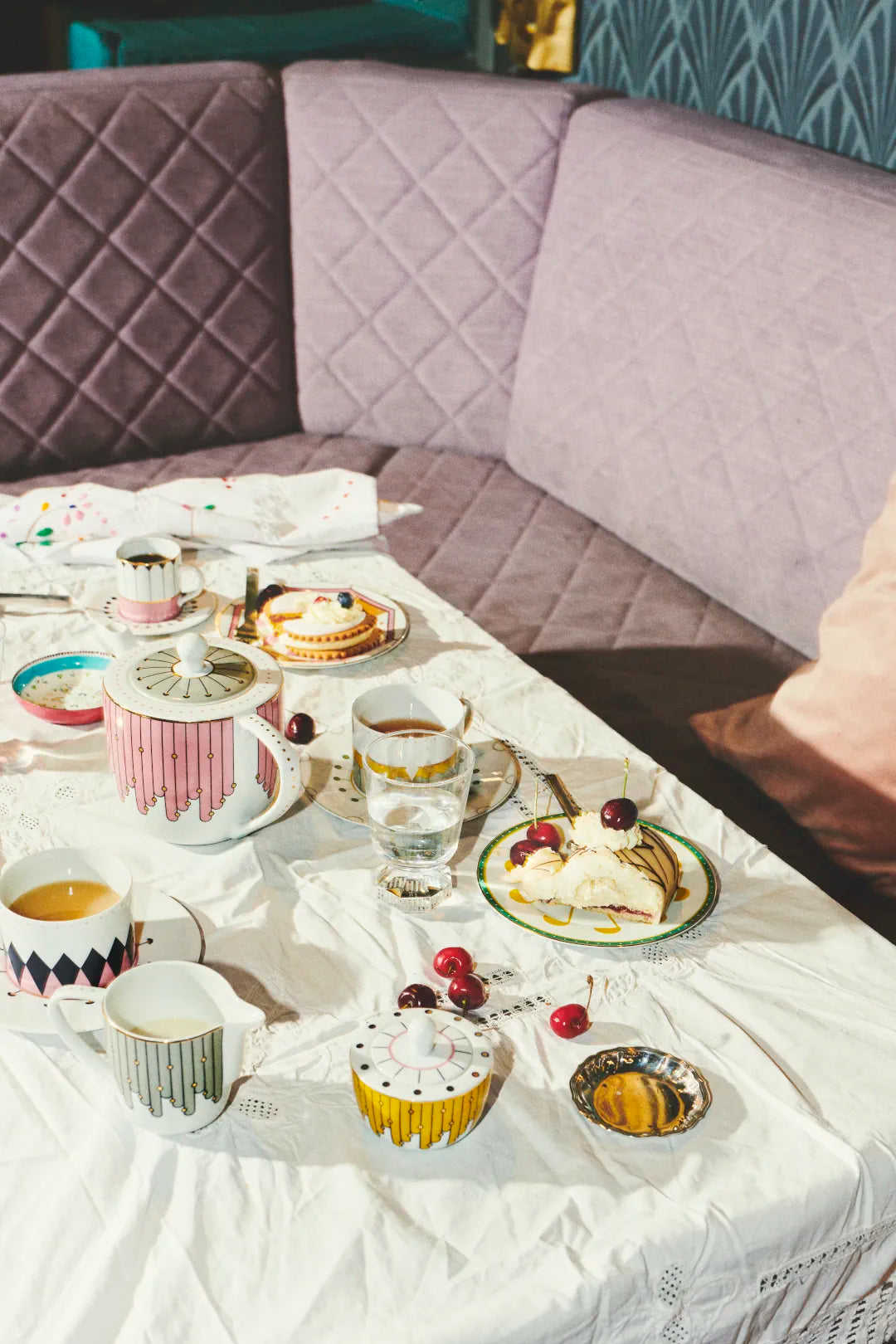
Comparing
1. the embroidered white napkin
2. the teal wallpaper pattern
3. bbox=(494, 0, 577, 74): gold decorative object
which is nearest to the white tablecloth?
the embroidered white napkin

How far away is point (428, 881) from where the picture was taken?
93 centimetres

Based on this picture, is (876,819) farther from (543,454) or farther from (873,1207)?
(543,454)

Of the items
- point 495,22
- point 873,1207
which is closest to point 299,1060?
point 873,1207

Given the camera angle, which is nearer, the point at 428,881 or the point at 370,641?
the point at 428,881

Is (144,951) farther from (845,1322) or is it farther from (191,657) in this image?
(845,1322)

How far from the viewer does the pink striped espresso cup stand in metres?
1.27

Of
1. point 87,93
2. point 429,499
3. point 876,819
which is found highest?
point 87,93

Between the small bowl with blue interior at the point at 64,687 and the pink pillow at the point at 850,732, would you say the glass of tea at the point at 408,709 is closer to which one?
the small bowl with blue interior at the point at 64,687

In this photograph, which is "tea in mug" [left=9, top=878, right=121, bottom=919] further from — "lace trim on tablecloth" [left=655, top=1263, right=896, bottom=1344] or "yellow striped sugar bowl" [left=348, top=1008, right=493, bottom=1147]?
"lace trim on tablecloth" [left=655, top=1263, right=896, bottom=1344]

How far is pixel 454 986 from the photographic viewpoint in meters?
0.82

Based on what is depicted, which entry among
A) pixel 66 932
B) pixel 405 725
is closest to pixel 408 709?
pixel 405 725

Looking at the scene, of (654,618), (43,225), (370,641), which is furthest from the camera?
(43,225)

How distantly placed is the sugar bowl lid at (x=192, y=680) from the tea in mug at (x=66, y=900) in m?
0.13

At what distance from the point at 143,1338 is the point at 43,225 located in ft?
5.98
